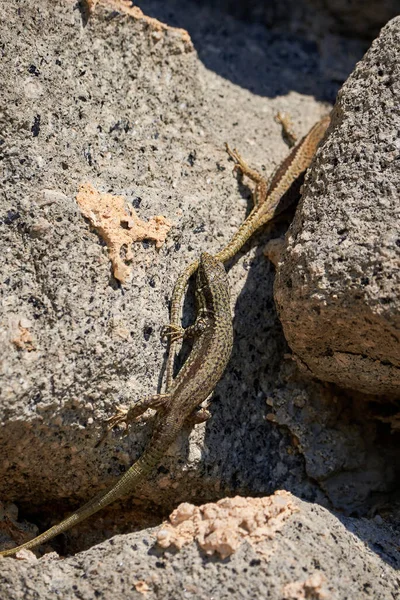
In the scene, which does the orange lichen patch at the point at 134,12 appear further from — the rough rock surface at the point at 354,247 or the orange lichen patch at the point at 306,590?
the orange lichen patch at the point at 306,590

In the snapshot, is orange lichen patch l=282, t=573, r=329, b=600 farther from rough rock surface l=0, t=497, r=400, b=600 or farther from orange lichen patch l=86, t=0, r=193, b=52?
orange lichen patch l=86, t=0, r=193, b=52

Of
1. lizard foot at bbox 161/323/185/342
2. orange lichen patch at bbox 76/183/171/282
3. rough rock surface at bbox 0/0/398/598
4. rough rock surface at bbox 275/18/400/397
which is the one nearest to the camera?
rough rock surface at bbox 275/18/400/397

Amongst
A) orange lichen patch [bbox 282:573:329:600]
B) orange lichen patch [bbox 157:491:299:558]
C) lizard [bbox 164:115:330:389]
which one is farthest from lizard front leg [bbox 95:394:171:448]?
orange lichen patch [bbox 282:573:329:600]

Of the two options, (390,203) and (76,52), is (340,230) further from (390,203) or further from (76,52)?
(76,52)

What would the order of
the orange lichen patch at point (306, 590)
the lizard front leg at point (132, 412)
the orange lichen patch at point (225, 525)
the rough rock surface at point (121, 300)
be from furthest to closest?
the lizard front leg at point (132, 412)
the rough rock surface at point (121, 300)
the orange lichen patch at point (225, 525)
the orange lichen patch at point (306, 590)

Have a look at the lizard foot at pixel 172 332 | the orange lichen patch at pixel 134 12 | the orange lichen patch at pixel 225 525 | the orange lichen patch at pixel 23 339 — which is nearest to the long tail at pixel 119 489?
the orange lichen patch at pixel 225 525

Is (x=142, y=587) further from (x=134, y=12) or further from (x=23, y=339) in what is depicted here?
(x=134, y=12)
